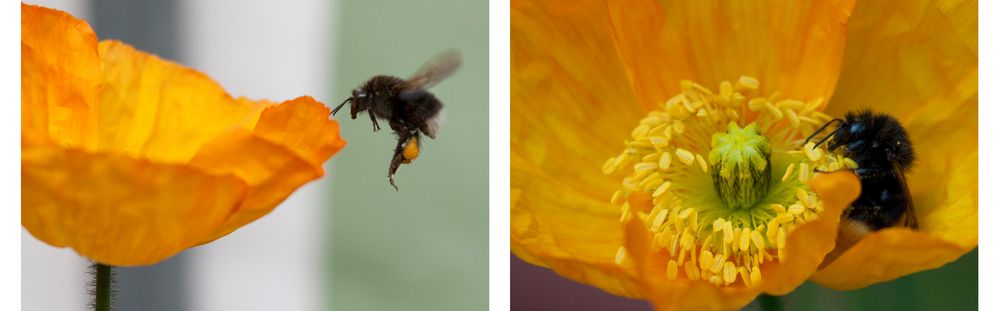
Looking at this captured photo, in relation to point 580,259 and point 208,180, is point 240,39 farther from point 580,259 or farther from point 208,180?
point 580,259

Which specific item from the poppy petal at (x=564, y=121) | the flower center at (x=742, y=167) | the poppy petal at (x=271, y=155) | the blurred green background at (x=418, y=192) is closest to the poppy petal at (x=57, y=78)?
the poppy petal at (x=271, y=155)

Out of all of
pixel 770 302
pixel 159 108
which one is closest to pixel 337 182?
pixel 159 108

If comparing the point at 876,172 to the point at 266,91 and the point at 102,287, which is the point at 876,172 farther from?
the point at 102,287

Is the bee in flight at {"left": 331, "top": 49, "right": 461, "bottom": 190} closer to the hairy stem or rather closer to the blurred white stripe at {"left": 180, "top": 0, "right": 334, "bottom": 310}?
the blurred white stripe at {"left": 180, "top": 0, "right": 334, "bottom": 310}

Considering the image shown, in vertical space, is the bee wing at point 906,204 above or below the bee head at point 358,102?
below

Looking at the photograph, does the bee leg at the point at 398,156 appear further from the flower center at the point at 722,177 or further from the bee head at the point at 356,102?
the flower center at the point at 722,177
